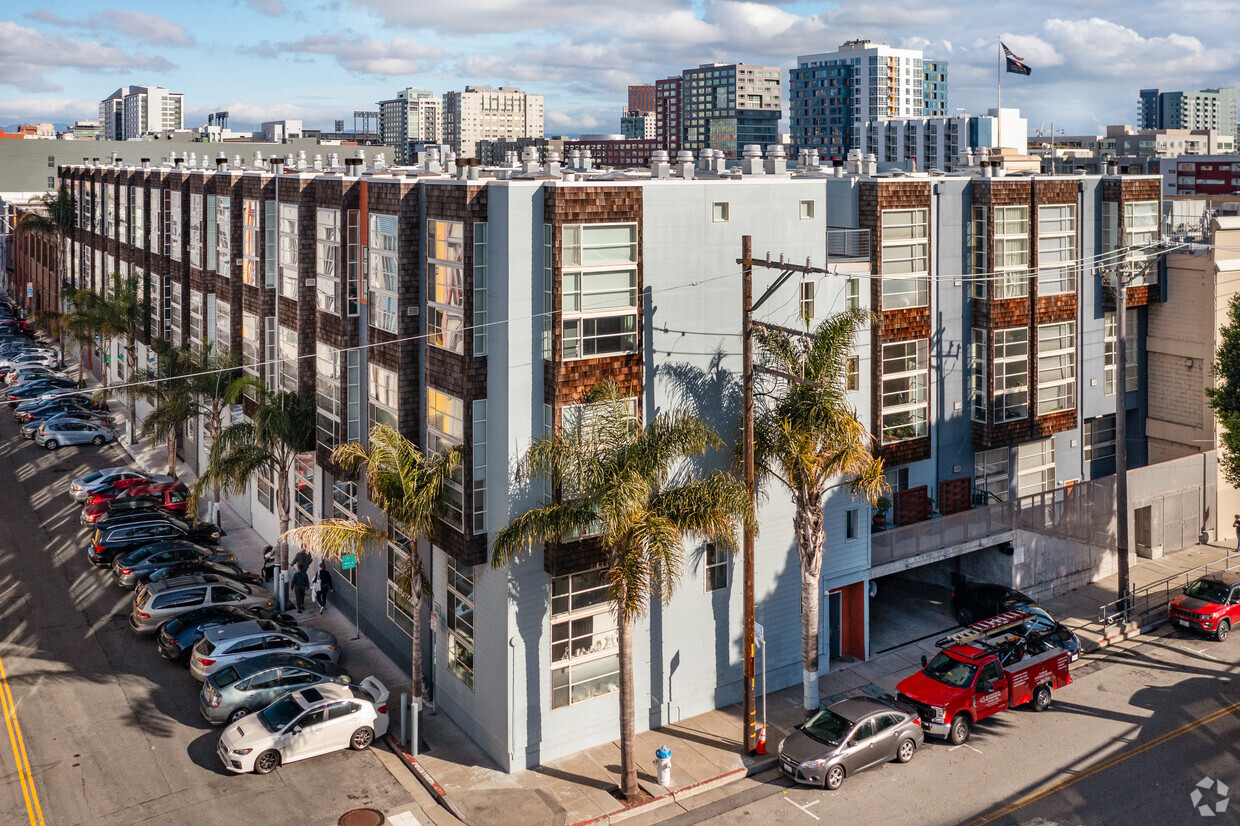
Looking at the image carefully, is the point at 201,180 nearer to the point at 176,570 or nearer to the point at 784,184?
the point at 176,570

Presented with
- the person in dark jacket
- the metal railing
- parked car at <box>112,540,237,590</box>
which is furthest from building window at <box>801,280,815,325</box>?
parked car at <box>112,540,237,590</box>

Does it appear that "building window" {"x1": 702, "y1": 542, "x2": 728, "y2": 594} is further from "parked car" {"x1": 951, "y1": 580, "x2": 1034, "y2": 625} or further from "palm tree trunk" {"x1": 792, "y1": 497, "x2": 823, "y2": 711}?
"parked car" {"x1": 951, "y1": 580, "x2": 1034, "y2": 625}

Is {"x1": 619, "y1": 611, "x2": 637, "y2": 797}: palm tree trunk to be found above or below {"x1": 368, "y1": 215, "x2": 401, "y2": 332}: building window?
below

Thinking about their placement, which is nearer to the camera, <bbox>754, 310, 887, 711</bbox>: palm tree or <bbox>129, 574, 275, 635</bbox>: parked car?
<bbox>754, 310, 887, 711</bbox>: palm tree

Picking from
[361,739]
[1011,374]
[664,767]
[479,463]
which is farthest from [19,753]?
[1011,374]

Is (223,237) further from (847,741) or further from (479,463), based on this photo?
(847,741)
